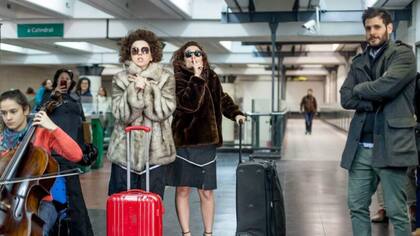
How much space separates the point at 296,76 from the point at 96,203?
35.9m

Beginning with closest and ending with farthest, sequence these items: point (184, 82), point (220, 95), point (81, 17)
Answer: point (184, 82), point (220, 95), point (81, 17)

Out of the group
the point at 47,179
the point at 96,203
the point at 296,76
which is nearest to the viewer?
the point at 47,179

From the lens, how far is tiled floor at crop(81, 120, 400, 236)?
4.83m

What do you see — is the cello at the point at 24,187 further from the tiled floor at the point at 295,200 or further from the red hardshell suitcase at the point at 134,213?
the tiled floor at the point at 295,200

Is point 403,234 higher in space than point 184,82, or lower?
lower

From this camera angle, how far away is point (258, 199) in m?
3.77

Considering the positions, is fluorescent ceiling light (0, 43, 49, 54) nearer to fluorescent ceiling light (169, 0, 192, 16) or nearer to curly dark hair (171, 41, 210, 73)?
fluorescent ceiling light (169, 0, 192, 16)

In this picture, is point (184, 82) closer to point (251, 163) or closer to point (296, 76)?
point (251, 163)

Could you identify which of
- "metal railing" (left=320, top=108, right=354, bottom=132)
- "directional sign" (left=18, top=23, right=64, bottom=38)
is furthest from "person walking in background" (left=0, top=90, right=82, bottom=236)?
"metal railing" (left=320, top=108, right=354, bottom=132)

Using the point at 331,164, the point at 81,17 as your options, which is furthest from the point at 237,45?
the point at 331,164

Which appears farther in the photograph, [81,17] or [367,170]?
[81,17]

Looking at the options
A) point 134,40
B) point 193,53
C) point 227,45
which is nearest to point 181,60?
point 193,53

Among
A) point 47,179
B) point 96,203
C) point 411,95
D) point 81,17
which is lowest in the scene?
point 96,203

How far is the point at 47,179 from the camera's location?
2980 millimetres
